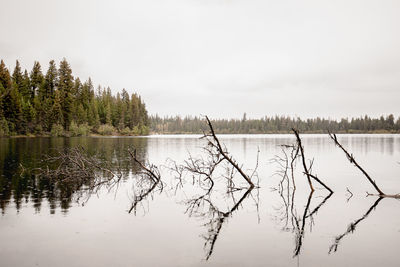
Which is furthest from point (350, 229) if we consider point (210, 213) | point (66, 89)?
point (66, 89)

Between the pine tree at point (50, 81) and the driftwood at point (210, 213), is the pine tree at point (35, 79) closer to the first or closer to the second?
the pine tree at point (50, 81)

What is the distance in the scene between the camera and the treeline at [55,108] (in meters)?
79.9

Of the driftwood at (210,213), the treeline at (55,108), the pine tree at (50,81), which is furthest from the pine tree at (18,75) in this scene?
the driftwood at (210,213)

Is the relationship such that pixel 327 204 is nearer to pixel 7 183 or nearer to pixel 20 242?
pixel 20 242

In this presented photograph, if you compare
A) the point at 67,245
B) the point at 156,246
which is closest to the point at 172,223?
the point at 156,246

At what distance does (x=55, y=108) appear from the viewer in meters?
90.3

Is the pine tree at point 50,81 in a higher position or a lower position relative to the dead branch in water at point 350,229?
higher

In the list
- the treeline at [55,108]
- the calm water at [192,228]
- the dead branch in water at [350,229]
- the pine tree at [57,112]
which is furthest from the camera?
the pine tree at [57,112]

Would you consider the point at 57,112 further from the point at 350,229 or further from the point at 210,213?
the point at 350,229

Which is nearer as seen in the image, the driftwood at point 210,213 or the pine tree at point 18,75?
the driftwood at point 210,213

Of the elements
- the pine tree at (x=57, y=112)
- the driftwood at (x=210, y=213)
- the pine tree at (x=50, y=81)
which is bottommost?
the driftwood at (x=210, y=213)

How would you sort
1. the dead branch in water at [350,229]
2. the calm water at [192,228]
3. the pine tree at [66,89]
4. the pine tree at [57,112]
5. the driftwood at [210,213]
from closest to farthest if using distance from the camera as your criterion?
the calm water at [192,228], the dead branch in water at [350,229], the driftwood at [210,213], the pine tree at [57,112], the pine tree at [66,89]

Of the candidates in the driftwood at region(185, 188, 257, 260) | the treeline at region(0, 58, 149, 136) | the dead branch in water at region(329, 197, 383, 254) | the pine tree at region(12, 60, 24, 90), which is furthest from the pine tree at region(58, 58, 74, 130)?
the dead branch in water at region(329, 197, 383, 254)

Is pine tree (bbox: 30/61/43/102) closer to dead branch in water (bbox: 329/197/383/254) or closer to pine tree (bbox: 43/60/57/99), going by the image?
pine tree (bbox: 43/60/57/99)
